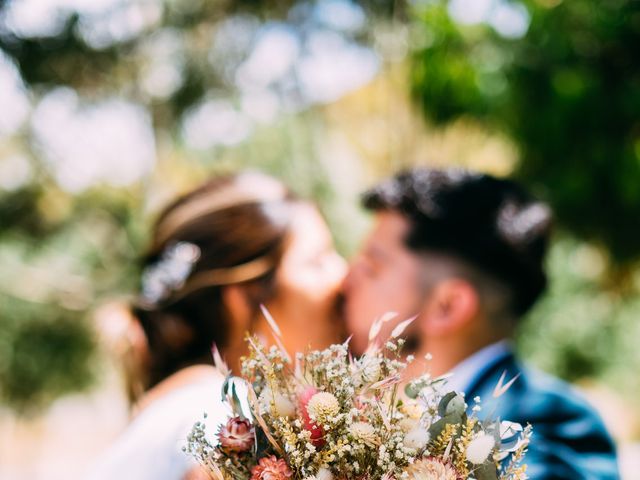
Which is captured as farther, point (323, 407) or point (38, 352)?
point (38, 352)

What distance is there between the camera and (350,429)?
1264 millimetres

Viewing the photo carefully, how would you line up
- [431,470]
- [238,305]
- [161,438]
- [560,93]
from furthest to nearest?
[560,93] → [238,305] → [161,438] → [431,470]

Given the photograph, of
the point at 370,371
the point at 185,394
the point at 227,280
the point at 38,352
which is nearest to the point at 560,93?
the point at 227,280

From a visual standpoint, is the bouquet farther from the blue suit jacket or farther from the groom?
the groom

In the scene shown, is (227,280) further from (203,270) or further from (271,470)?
(271,470)

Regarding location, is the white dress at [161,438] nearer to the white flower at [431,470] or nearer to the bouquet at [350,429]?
the bouquet at [350,429]

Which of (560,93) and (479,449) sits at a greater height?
(560,93)

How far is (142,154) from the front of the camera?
439 inches

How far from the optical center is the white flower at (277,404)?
1.32 m

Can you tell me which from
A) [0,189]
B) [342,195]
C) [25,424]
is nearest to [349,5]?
[342,195]

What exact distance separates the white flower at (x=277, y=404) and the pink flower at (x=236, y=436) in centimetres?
5

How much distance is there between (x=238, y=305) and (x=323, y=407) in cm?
148

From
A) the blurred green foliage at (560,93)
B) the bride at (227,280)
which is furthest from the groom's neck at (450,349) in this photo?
the blurred green foliage at (560,93)

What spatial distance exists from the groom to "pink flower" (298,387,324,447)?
148 cm
